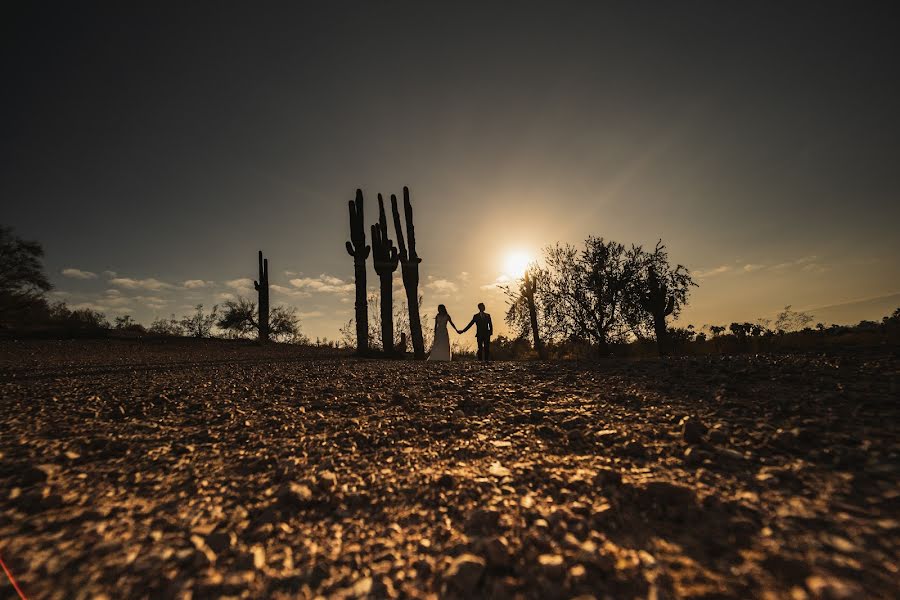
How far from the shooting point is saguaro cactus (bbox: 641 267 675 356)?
15.5 meters

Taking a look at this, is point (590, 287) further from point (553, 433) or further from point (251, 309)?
point (251, 309)

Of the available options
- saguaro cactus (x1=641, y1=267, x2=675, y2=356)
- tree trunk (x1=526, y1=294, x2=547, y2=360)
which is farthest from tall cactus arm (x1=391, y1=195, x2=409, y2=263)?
saguaro cactus (x1=641, y1=267, x2=675, y2=356)

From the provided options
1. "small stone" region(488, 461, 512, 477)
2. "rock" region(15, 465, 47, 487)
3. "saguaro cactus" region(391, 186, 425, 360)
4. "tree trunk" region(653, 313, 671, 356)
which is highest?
"saguaro cactus" region(391, 186, 425, 360)

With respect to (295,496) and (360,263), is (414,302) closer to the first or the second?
(360,263)

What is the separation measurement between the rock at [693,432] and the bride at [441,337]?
11.0 metres

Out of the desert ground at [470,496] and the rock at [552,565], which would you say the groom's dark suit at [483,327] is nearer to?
the desert ground at [470,496]

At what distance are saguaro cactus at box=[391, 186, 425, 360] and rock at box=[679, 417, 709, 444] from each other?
12.6 metres

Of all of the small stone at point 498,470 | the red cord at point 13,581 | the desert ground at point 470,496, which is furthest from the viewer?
the small stone at point 498,470

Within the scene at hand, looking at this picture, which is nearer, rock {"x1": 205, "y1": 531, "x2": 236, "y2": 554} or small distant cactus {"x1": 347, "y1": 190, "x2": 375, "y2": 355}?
rock {"x1": 205, "y1": 531, "x2": 236, "y2": 554}

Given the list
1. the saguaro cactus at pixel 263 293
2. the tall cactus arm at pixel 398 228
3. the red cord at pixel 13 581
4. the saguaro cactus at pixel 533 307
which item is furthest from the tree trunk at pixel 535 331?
the red cord at pixel 13 581

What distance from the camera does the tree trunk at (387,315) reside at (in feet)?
52.6

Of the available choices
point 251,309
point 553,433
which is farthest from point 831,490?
point 251,309

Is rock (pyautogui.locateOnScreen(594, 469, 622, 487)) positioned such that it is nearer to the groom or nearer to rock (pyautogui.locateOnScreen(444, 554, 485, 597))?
rock (pyautogui.locateOnScreen(444, 554, 485, 597))

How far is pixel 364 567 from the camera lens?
194 cm
